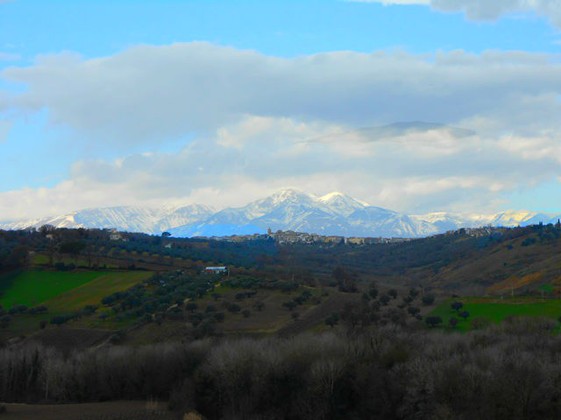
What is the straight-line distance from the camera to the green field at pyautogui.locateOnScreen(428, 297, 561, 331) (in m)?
71.1

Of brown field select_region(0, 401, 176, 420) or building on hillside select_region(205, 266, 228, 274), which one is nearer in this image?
brown field select_region(0, 401, 176, 420)

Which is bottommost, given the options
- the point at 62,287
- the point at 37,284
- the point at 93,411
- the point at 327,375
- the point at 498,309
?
the point at 93,411

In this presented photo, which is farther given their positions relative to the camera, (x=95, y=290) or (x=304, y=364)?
(x=95, y=290)

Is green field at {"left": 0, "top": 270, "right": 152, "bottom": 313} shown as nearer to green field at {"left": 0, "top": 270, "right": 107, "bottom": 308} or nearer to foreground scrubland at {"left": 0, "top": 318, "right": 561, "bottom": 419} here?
green field at {"left": 0, "top": 270, "right": 107, "bottom": 308}

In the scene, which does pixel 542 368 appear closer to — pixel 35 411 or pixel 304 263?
pixel 35 411

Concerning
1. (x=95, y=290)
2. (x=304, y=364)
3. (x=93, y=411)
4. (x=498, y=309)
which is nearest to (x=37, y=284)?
(x=95, y=290)

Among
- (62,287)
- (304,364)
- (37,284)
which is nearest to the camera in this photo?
(304,364)

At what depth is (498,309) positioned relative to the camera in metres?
76.6

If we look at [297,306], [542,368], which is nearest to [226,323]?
[297,306]

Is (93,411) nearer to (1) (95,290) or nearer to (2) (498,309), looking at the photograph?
(1) (95,290)

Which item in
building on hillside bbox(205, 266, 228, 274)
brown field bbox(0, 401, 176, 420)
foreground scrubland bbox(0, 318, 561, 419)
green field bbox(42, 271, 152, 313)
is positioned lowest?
brown field bbox(0, 401, 176, 420)

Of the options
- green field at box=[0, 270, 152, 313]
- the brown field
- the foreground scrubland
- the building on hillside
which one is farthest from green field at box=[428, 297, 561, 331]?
green field at box=[0, 270, 152, 313]

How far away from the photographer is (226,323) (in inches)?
2982

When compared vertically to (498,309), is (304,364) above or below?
below
